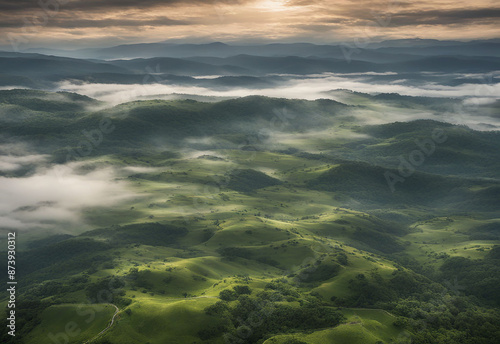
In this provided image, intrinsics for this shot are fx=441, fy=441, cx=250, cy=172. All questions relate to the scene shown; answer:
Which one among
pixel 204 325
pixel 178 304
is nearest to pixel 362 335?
pixel 204 325

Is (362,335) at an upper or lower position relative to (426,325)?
upper

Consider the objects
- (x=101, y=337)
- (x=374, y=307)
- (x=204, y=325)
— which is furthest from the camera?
(x=374, y=307)

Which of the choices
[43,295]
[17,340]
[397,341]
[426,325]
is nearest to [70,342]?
[17,340]

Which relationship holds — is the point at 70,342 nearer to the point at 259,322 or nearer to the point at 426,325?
the point at 259,322

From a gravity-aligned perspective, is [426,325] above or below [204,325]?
below

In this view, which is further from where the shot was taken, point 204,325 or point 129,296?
point 129,296

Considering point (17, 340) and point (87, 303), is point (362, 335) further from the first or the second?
point (17, 340)

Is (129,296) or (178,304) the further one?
(129,296)

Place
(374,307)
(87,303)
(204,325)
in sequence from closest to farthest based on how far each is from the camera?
(204,325)
(87,303)
(374,307)

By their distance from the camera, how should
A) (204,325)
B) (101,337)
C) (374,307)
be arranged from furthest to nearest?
(374,307), (204,325), (101,337)
